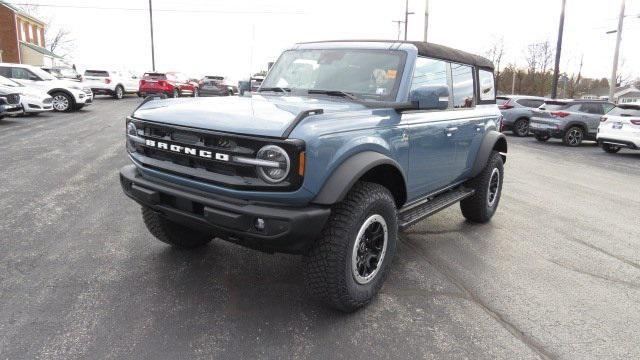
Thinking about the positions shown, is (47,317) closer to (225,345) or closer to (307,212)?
(225,345)

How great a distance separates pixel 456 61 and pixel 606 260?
248 cm

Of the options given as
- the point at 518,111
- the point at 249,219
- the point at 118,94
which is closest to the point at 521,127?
the point at 518,111

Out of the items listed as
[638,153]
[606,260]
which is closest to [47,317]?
[606,260]

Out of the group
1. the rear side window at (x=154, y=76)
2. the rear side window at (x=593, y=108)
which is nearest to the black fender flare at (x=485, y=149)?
the rear side window at (x=593, y=108)

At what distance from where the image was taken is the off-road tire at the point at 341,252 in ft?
10.0

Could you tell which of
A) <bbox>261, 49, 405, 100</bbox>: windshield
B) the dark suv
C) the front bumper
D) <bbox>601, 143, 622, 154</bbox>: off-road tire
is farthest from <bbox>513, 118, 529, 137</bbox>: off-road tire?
the front bumper

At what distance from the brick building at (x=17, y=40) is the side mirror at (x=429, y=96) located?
47820 millimetres

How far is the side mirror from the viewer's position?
3.65 m

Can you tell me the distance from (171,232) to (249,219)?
1.59 meters

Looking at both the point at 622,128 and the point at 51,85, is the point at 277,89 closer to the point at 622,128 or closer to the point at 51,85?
the point at 622,128

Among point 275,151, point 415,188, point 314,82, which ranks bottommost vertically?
point 415,188

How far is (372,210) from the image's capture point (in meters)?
3.29

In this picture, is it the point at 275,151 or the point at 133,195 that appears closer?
the point at 275,151

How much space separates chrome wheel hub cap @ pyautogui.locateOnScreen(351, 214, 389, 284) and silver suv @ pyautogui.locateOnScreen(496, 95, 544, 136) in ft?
55.5
